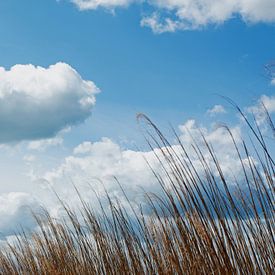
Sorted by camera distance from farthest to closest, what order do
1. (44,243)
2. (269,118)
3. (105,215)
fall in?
(44,243) < (105,215) < (269,118)

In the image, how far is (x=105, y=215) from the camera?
328 cm

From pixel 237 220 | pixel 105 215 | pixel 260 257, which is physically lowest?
pixel 260 257

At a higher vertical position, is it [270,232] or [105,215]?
[105,215]

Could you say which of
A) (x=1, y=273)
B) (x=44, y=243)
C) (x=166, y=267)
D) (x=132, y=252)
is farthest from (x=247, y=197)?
(x=1, y=273)

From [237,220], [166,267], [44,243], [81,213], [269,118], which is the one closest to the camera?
[269,118]

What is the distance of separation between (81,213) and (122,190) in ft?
1.71

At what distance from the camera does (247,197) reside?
2.38m

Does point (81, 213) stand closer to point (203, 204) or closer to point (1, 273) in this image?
point (203, 204)

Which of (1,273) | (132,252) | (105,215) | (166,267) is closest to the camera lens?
(166,267)

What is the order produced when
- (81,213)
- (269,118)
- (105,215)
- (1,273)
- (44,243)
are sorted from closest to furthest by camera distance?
(269,118) < (105,215) < (81,213) < (44,243) < (1,273)

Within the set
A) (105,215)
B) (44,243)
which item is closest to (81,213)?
(105,215)

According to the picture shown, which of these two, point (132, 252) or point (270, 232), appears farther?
point (132, 252)

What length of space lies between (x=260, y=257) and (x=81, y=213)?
5.35 ft

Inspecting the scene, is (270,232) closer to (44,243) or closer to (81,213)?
(81,213)
